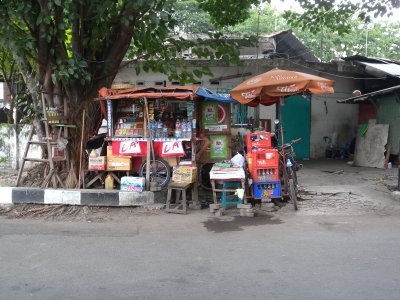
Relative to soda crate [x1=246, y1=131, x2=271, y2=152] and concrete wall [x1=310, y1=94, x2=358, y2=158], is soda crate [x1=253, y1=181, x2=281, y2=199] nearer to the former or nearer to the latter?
soda crate [x1=246, y1=131, x2=271, y2=152]

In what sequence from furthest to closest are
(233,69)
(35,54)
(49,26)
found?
(233,69) → (35,54) → (49,26)

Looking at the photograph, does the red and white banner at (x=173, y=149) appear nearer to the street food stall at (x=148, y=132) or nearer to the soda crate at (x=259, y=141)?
the street food stall at (x=148, y=132)

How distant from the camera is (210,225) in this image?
253 inches

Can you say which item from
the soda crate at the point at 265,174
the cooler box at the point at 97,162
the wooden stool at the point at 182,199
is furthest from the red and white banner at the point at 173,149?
the soda crate at the point at 265,174

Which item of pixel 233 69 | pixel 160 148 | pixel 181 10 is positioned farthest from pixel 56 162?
pixel 181 10

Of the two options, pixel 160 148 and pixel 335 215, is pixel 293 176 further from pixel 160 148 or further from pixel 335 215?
pixel 160 148

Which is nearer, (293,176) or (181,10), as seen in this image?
(293,176)

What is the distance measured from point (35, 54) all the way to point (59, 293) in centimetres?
565

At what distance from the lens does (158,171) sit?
7.89 meters

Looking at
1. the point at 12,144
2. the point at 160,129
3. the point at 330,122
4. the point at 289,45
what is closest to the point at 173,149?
the point at 160,129

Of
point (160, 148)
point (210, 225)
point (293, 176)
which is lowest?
point (210, 225)

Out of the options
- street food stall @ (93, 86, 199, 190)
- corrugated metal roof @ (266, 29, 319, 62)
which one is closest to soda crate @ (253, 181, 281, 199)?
street food stall @ (93, 86, 199, 190)

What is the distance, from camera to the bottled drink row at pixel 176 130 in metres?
7.81

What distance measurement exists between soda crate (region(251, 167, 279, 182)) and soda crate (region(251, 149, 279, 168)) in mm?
76
